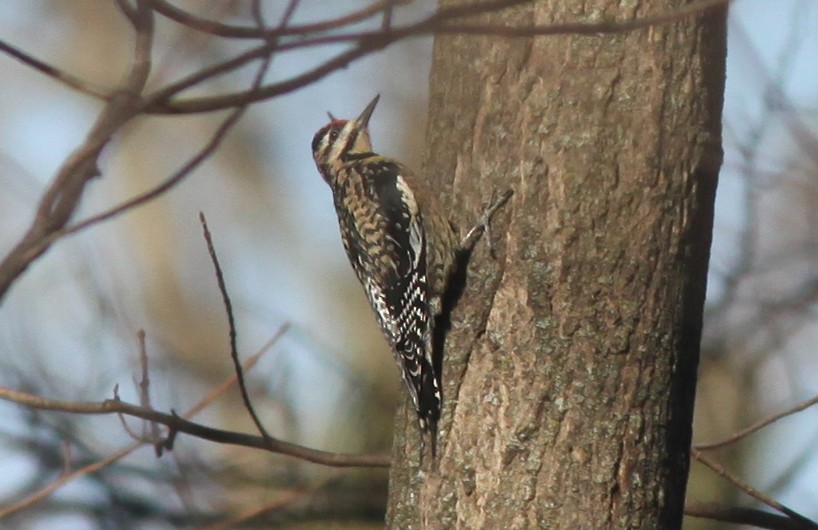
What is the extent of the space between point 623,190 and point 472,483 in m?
0.78

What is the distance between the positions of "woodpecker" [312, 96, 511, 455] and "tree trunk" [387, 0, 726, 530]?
0.11m

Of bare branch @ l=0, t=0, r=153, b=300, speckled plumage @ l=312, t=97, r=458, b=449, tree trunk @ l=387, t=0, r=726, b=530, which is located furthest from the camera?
speckled plumage @ l=312, t=97, r=458, b=449

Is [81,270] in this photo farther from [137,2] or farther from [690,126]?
[137,2]

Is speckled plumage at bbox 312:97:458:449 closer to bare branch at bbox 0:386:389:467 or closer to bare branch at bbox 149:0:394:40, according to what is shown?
bare branch at bbox 0:386:389:467

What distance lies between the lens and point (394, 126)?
7.44 meters

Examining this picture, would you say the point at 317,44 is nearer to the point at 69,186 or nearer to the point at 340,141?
the point at 69,186

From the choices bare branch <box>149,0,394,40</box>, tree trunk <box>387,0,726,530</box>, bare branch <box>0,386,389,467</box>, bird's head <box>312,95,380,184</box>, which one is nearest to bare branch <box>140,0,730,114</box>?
bare branch <box>149,0,394,40</box>

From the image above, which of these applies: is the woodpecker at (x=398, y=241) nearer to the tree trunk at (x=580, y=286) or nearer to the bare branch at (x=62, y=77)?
the tree trunk at (x=580, y=286)

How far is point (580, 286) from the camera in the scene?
8.70 ft

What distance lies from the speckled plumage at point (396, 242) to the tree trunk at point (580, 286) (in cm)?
17

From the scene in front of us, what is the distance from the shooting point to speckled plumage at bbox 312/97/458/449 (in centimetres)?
304

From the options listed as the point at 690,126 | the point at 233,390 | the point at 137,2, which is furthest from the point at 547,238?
the point at 233,390

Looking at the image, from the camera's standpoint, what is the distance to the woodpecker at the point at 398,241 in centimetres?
295

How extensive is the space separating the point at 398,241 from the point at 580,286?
1234mm
